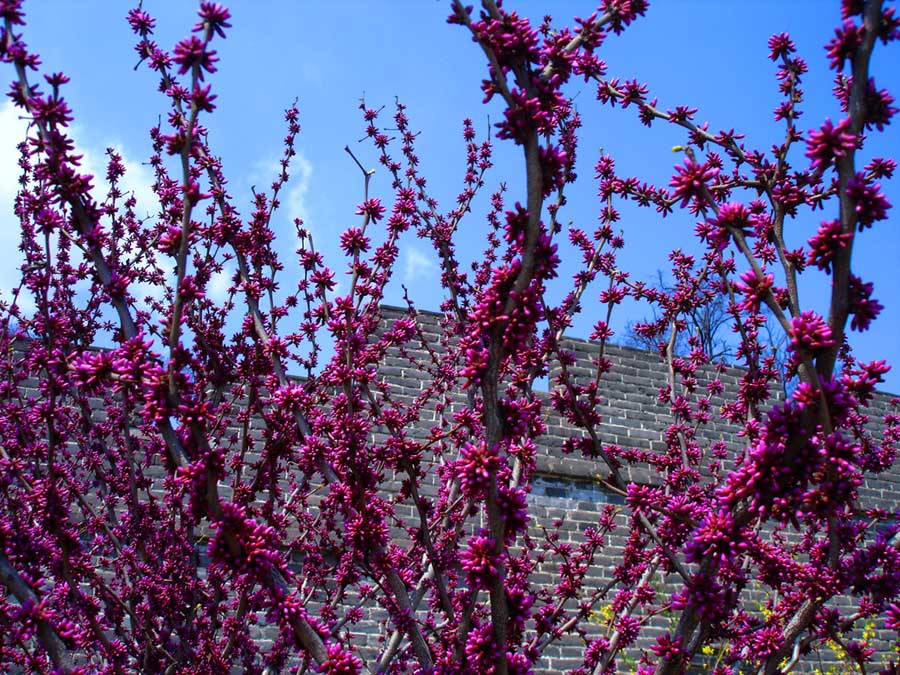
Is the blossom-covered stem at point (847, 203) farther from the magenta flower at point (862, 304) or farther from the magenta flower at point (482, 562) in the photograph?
the magenta flower at point (482, 562)

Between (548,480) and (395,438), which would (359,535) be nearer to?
(395,438)

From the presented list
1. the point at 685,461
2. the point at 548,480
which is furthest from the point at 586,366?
the point at 685,461

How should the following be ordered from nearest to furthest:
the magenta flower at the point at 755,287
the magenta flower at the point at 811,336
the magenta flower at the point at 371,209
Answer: the magenta flower at the point at 811,336 < the magenta flower at the point at 755,287 < the magenta flower at the point at 371,209

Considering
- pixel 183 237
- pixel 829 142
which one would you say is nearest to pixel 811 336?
pixel 829 142

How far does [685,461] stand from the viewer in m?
4.77

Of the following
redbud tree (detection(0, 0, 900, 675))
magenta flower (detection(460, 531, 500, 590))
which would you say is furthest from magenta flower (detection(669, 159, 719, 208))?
magenta flower (detection(460, 531, 500, 590))

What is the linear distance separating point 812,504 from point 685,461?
7.77 feet

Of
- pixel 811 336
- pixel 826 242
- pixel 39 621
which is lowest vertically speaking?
pixel 39 621

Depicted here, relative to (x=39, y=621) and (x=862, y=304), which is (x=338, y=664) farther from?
(x=862, y=304)

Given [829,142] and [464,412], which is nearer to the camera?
[829,142]

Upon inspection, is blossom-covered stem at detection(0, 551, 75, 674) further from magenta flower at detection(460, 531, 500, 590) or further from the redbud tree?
magenta flower at detection(460, 531, 500, 590)

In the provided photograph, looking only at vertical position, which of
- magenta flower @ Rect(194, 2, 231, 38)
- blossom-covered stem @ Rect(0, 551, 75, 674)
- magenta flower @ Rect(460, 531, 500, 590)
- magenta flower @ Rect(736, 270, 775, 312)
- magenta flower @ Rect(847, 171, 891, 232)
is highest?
magenta flower @ Rect(194, 2, 231, 38)

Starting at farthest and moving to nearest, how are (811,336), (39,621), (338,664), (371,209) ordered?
1. (371,209)
2. (39,621)
3. (338,664)
4. (811,336)

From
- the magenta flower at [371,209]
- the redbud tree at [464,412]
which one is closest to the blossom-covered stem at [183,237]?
the redbud tree at [464,412]
